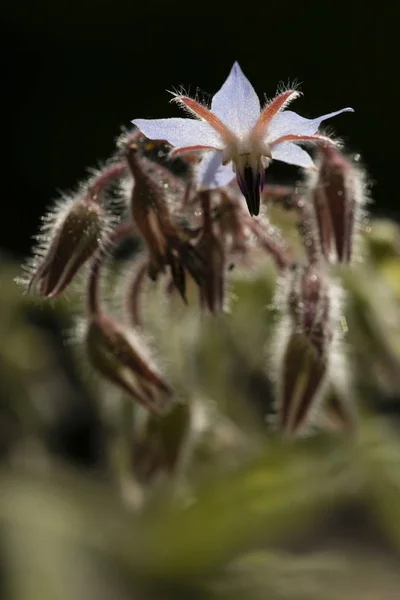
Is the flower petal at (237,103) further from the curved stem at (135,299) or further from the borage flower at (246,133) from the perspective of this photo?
the curved stem at (135,299)

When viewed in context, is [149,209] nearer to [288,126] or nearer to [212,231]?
[212,231]

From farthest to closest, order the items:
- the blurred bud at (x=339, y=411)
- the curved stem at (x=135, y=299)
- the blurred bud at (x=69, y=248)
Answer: the blurred bud at (x=339, y=411) < the curved stem at (x=135, y=299) < the blurred bud at (x=69, y=248)

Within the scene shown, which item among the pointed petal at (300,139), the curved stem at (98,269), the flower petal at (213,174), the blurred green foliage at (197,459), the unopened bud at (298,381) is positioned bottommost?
the blurred green foliage at (197,459)

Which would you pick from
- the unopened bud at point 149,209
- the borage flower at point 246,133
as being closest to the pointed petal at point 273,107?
the borage flower at point 246,133

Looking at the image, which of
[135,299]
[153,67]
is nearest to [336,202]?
[135,299]

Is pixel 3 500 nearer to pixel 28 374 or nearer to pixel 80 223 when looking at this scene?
pixel 28 374

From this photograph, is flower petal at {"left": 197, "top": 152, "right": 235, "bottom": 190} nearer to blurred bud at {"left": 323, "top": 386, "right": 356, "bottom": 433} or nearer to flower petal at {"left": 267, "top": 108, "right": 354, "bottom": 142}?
flower petal at {"left": 267, "top": 108, "right": 354, "bottom": 142}
